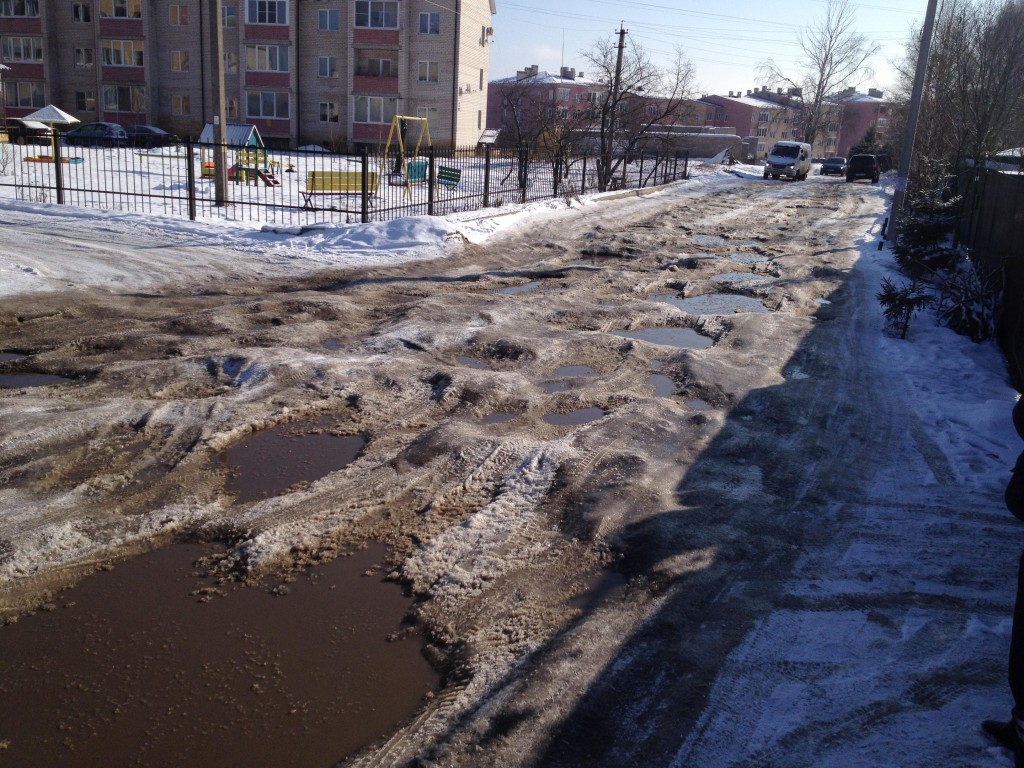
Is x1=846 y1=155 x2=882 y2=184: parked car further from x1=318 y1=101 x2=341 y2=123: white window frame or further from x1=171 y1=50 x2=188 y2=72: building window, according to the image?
x1=171 y1=50 x2=188 y2=72: building window

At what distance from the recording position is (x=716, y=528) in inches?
210

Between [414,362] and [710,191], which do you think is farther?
[710,191]

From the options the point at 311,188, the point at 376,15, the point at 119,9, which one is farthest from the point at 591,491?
the point at 119,9

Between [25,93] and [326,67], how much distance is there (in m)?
19.7

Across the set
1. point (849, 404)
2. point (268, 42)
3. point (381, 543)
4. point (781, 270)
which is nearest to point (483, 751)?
point (381, 543)

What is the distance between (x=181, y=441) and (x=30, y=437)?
999 mm

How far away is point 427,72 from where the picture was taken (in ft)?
170

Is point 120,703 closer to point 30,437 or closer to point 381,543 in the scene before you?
point 381,543

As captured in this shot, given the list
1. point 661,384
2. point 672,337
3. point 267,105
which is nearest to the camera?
point 661,384

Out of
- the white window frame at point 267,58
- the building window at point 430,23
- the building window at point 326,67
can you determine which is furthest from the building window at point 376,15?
the white window frame at point 267,58

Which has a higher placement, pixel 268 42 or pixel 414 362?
pixel 268 42

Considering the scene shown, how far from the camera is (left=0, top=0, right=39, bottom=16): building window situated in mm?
53469

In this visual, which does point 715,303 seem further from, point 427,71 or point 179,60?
point 179,60

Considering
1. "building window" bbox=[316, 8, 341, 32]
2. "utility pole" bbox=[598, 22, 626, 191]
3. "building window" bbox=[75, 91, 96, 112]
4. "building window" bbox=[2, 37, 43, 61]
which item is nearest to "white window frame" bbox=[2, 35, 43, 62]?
"building window" bbox=[2, 37, 43, 61]
